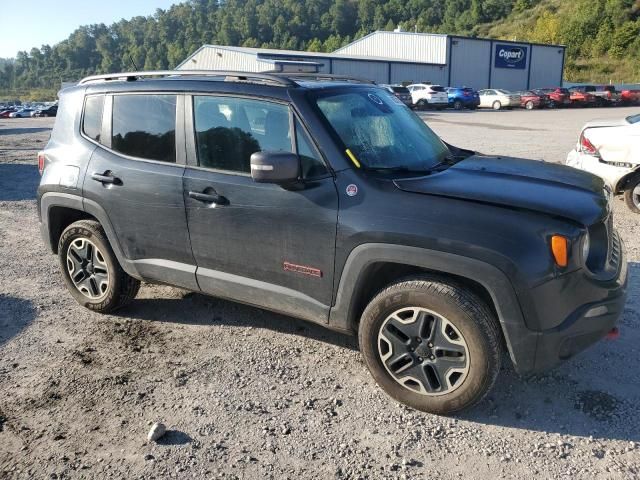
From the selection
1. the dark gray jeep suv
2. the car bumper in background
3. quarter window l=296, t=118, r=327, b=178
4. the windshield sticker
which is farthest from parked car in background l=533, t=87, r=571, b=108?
the windshield sticker

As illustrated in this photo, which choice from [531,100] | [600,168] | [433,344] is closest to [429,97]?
[531,100]

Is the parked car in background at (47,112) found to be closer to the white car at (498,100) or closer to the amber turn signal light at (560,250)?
the white car at (498,100)

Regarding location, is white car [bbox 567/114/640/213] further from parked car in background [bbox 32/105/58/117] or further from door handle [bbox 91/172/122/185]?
parked car in background [bbox 32/105/58/117]

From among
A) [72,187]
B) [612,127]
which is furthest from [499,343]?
[612,127]

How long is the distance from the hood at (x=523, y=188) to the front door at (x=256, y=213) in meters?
0.57

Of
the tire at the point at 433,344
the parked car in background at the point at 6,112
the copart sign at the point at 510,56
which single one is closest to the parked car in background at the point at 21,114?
the parked car in background at the point at 6,112

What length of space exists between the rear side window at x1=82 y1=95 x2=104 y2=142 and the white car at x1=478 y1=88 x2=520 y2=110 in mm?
39550

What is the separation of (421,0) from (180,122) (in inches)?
5641

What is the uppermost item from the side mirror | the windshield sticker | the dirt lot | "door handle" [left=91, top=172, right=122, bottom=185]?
the side mirror

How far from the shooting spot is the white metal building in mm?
49281

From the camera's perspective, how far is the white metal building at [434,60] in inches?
1940

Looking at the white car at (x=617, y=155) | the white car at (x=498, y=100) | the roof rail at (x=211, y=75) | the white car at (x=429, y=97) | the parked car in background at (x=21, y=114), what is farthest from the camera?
the parked car in background at (x=21, y=114)

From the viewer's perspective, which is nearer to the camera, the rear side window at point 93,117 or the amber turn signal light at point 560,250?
the amber turn signal light at point 560,250

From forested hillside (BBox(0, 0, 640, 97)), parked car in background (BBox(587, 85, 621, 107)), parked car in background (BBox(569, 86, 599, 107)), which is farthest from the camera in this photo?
forested hillside (BBox(0, 0, 640, 97))
